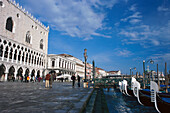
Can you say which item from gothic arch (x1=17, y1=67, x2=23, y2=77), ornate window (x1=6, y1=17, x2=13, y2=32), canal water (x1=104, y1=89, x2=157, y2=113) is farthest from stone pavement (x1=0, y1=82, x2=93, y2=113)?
gothic arch (x1=17, y1=67, x2=23, y2=77)

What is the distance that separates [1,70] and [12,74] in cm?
364

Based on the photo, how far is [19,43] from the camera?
3634 centimetres

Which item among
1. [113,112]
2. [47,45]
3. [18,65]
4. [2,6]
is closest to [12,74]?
[18,65]

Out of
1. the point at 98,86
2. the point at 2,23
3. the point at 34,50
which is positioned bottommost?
the point at 98,86

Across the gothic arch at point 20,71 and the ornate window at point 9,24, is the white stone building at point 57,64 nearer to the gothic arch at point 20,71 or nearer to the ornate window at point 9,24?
the gothic arch at point 20,71

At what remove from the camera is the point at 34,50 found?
43.6m

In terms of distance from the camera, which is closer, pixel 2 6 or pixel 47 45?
pixel 2 6

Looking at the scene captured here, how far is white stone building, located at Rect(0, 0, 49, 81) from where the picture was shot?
3134cm

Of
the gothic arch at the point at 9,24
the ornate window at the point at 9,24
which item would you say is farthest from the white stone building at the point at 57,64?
the ornate window at the point at 9,24

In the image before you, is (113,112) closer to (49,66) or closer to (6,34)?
(6,34)

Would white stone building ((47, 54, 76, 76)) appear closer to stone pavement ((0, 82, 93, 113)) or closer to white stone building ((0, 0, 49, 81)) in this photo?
white stone building ((0, 0, 49, 81))

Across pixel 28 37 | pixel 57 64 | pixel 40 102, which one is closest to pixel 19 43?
pixel 28 37

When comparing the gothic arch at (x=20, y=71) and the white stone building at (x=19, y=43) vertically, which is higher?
the white stone building at (x=19, y=43)

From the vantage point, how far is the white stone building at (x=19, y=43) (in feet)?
Answer: 103
